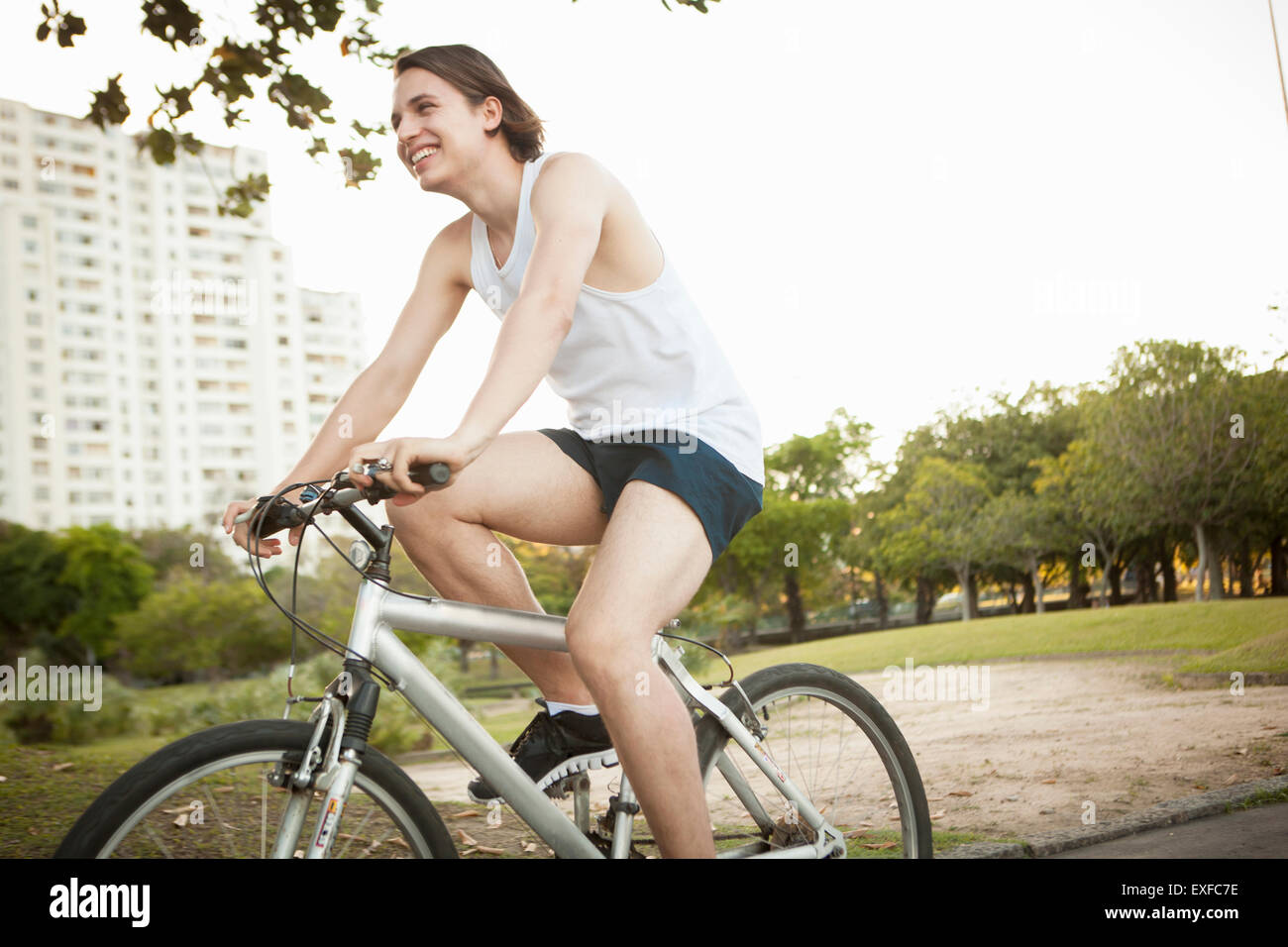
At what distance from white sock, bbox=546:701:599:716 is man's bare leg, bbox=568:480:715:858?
0.25 m

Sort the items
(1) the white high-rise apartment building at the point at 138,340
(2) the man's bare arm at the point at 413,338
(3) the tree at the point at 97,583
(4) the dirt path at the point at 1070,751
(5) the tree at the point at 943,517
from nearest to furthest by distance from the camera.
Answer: (2) the man's bare arm at the point at 413,338, (4) the dirt path at the point at 1070,751, (5) the tree at the point at 943,517, (3) the tree at the point at 97,583, (1) the white high-rise apartment building at the point at 138,340

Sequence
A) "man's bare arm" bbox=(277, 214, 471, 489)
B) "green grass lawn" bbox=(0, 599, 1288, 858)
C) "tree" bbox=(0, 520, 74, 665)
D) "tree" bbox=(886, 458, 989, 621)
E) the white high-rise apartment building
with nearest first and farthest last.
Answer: "man's bare arm" bbox=(277, 214, 471, 489) → "green grass lawn" bbox=(0, 599, 1288, 858) → "tree" bbox=(886, 458, 989, 621) → "tree" bbox=(0, 520, 74, 665) → the white high-rise apartment building

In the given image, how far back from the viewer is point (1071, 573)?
1741cm

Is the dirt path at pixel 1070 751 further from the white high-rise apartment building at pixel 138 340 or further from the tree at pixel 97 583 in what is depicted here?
the white high-rise apartment building at pixel 138 340

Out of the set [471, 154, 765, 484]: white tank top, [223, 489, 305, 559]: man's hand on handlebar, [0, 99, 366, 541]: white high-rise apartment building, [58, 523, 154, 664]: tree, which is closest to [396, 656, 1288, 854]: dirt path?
[471, 154, 765, 484]: white tank top

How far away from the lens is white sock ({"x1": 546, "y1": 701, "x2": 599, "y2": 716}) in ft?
6.77

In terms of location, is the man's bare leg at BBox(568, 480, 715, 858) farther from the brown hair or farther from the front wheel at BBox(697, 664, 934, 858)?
the brown hair

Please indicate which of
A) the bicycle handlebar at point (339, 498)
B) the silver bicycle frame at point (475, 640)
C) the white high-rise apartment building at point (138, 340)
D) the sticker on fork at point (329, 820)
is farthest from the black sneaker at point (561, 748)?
the white high-rise apartment building at point (138, 340)

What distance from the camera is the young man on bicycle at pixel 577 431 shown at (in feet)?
5.88

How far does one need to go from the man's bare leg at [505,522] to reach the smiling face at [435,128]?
573 millimetres

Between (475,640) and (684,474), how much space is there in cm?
50
